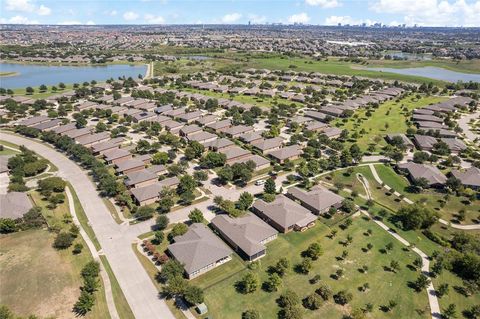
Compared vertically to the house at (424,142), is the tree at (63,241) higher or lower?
lower

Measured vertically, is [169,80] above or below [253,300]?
above

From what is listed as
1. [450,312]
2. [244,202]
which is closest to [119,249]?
[244,202]

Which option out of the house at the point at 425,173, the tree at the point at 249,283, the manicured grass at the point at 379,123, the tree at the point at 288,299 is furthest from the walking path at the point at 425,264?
the manicured grass at the point at 379,123

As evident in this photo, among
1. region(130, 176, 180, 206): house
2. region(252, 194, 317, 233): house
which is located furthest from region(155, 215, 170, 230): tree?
region(252, 194, 317, 233): house

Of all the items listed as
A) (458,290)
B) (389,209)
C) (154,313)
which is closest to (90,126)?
(154,313)

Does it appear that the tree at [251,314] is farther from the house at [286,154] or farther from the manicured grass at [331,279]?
the house at [286,154]

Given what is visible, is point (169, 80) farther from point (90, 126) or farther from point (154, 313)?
point (154, 313)
